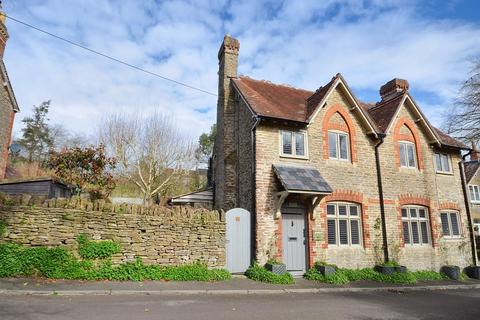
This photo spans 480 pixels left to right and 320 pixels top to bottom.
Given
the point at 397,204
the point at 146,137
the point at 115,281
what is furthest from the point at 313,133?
the point at 146,137

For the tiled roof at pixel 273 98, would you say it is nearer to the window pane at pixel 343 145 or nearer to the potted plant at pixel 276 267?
the window pane at pixel 343 145

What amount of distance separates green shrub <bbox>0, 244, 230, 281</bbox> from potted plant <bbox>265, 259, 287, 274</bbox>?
2203 millimetres

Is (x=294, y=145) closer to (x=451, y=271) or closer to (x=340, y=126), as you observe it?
(x=340, y=126)

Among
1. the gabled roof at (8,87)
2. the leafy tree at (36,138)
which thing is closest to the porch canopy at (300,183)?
the gabled roof at (8,87)

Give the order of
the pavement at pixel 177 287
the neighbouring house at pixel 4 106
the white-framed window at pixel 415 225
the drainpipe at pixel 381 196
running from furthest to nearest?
the neighbouring house at pixel 4 106
the white-framed window at pixel 415 225
the drainpipe at pixel 381 196
the pavement at pixel 177 287

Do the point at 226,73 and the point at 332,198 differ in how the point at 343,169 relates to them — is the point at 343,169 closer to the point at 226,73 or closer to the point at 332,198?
the point at 332,198

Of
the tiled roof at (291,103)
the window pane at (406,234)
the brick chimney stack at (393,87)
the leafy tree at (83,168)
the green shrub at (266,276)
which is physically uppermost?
the brick chimney stack at (393,87)

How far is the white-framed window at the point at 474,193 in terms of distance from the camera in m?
33.9

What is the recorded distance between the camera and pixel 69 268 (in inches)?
372

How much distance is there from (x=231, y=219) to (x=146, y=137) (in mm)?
18006

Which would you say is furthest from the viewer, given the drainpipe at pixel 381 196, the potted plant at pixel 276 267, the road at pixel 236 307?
the drainpipe at pixel 381 196

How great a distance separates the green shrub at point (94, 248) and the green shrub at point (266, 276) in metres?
4.81

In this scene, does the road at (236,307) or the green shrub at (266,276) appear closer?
the road at (236,307)

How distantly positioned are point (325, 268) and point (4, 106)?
21.2m
